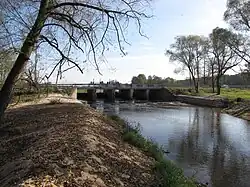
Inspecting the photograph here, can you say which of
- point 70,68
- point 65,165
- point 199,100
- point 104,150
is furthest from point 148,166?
point 199,100

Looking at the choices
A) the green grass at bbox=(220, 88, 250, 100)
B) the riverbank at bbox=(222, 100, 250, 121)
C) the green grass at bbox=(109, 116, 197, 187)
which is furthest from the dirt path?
the green grass at bbox=(220, 88, 250, 100)

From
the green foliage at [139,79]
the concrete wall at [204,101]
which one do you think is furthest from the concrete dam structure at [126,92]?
the green foliage at [139,79]

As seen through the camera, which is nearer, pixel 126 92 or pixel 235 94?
pixel 235 94

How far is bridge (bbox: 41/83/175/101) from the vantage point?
215ft

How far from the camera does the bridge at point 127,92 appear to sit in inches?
2579

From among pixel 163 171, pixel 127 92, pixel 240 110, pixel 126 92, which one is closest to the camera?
pixel 163 171

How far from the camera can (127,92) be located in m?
75.8

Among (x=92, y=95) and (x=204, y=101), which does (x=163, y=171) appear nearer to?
(x=204, y=101)

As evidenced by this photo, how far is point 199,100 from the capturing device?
55.0 meters

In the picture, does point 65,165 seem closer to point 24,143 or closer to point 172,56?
point 24,143

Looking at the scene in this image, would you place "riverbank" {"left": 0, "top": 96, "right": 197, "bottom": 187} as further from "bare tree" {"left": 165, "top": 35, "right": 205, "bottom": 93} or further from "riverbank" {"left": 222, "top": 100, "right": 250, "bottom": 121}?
"bare tree" {"left": 165, "top": 35, "right": 205, "bottom": 93}

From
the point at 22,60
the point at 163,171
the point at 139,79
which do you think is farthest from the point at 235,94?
the point at 139,79

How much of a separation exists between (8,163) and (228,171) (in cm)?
919

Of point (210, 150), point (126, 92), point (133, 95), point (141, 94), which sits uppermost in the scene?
point (126, 92)
